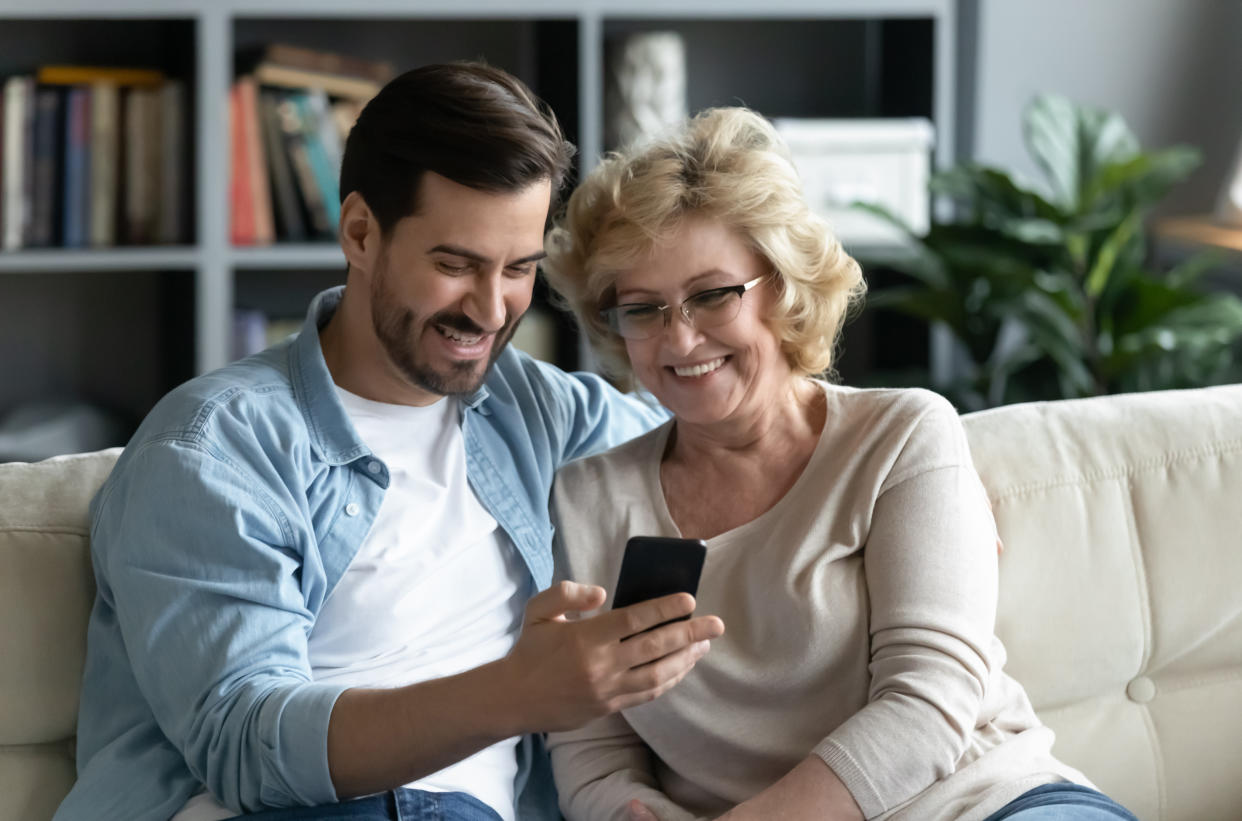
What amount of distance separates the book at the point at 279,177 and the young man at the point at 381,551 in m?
1.53

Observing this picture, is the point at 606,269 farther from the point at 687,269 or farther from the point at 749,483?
the point at 749,483

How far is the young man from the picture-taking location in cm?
120

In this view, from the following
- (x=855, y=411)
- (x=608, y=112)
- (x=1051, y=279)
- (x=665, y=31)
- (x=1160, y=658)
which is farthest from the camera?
(x=665, y=31)

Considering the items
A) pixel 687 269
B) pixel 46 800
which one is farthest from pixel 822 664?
pixel 46 800

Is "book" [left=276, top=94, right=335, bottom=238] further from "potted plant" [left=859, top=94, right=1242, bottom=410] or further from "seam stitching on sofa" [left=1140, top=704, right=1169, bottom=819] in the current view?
"seam stitching on sofa" [left=1140, top=704, right=1169, bottom=819]

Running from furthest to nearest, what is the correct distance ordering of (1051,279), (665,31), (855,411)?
1. (665,31)
2. (1051,279)
3. (855,411)

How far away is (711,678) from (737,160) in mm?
558

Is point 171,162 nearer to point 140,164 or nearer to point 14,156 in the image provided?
point 140,164

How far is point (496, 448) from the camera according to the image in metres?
1.58

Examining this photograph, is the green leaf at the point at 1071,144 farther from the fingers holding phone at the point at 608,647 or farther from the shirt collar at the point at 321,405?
the fingers holding phone at the point at 608,647

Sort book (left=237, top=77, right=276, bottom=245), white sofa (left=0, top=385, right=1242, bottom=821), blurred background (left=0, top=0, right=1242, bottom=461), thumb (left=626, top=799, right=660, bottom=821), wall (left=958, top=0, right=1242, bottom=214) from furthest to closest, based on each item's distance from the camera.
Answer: wall (left=958, top=0, right=1242, bottom=214), book (left=237, top=77, right=276, bottom=245), blurred background (left=0, top=0, right=1242, bottom=461), white sofa (left=0, top=385, right=1242, bottom=821), thumb (left=626, top=799, right=660, bottom=821)

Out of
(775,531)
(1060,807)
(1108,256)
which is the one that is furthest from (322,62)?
(1060,807)

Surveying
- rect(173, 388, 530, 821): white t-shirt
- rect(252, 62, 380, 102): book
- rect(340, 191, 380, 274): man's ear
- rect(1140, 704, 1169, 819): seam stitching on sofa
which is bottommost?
rect(1140, 704, 1169, 819): seam stitching on sofa

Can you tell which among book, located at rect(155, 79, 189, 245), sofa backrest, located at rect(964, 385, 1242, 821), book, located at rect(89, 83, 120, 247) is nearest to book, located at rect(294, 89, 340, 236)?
book, located at rect(155, 79, 189, 245)
